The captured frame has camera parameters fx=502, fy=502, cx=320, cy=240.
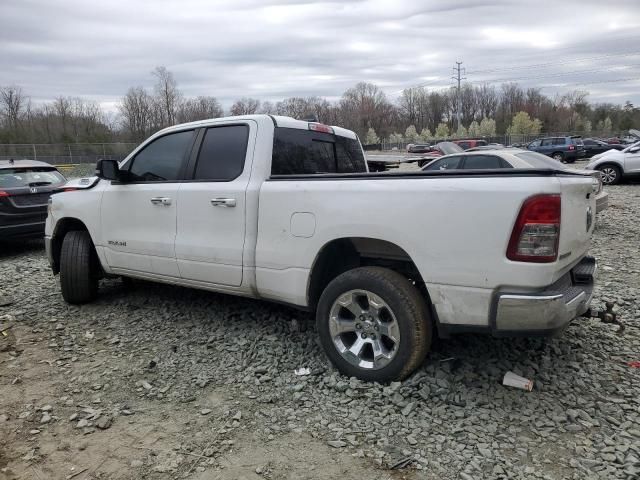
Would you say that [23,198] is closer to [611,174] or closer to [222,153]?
[222,153]

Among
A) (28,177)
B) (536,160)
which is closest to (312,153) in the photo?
(28,177)

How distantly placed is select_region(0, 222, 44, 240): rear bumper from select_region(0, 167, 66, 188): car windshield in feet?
2.37

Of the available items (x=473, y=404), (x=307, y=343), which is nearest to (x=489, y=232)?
(x=473, y=404)

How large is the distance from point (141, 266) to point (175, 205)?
0.82 metres

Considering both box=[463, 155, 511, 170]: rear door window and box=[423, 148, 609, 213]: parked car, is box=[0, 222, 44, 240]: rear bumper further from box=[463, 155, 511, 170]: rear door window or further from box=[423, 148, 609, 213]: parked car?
box=[463, 155, 511, 170]: rear door window

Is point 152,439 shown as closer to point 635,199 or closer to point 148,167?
point 148,167

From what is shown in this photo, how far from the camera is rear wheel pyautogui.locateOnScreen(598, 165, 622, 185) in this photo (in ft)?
56.7

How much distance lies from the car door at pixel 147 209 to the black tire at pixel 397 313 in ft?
5.96

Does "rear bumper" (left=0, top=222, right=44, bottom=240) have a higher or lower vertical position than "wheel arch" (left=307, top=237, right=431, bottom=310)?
lower

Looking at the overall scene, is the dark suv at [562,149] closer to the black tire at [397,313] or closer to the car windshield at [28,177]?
the car windshield at [28,177]

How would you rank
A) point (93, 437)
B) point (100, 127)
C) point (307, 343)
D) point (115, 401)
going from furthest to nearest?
1. point (100, 127)
2. point (307, 343)
3. point (115, 401)
4. point (93, 437)

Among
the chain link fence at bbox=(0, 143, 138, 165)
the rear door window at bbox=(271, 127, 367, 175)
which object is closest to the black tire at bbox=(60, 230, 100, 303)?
the rear door window at bbox=(271, 127, 367, 175)

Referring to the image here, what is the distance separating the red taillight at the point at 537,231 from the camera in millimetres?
2797

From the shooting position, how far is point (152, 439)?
3.04 meters
